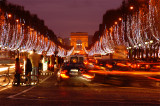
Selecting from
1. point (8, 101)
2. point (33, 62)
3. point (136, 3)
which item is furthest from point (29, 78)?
point (136, 3)

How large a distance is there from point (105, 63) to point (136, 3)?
781 inches

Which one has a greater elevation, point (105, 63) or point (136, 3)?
point (136, 3)

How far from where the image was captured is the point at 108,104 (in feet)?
35.8

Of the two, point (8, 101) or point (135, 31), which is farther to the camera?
point (135, 31)

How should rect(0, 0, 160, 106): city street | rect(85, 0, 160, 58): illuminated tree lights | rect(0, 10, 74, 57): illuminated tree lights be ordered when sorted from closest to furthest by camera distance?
rect(0, 0, 160, 106): city street
rect(85, 0, 160, 58): illuminated tree lights
rect(0, 10, 74, 57): illuminated tree lights

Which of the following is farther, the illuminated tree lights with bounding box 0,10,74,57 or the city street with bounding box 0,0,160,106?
the illuminated tree lights with bounding box 0,10,74,57

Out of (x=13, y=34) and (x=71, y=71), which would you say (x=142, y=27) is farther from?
(x=71, y=71)

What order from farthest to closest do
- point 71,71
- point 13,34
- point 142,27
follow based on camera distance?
point 13,34 → point 142,27 → point 71,71

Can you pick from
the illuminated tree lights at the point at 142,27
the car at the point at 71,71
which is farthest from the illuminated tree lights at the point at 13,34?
the car at the point at 71,71

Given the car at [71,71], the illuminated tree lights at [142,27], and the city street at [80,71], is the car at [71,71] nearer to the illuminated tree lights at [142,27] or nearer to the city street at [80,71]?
the city street at [80,71]

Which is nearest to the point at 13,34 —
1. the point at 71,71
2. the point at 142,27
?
the point at 142,27

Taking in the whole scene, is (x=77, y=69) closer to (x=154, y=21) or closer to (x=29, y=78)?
(x=29, y=78)

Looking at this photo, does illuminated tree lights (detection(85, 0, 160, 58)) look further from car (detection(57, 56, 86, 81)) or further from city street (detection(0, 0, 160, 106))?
car (detection(57, 56, 86, 81))

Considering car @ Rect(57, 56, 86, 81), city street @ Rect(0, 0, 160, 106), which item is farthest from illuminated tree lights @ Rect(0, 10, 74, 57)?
car @ Rect(57, 56, 86, 81)
